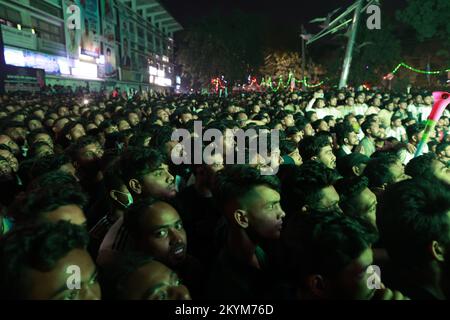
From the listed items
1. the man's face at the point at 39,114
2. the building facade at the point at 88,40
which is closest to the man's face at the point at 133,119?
the man's face at the point at 39,114

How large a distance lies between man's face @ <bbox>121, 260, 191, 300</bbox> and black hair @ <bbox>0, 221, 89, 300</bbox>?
0.32m

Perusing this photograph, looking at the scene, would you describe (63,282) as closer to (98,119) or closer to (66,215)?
(66,215)

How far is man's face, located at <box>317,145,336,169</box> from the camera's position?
4.67m

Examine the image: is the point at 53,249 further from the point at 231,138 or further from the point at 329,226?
the point at 231,138

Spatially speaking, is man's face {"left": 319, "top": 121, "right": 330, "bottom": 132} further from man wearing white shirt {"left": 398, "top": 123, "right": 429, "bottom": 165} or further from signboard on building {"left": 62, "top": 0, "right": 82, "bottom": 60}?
signboard on building {"left": 62, "top": 0, "right": 82, "bottom": 60}

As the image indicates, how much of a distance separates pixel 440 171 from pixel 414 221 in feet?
6.23

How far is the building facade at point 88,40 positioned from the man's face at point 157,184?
19.9m

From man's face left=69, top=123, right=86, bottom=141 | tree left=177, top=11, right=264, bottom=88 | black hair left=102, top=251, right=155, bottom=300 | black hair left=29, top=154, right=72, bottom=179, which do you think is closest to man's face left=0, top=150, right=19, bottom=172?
black hair left=29, top=154, right=72, bottom=179

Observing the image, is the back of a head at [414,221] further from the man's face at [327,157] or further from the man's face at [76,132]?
the man's face at [76,132]

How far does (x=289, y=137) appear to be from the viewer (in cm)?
614

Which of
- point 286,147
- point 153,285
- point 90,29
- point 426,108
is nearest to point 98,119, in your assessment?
point 286,147

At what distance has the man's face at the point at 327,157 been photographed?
4672 millimetres
